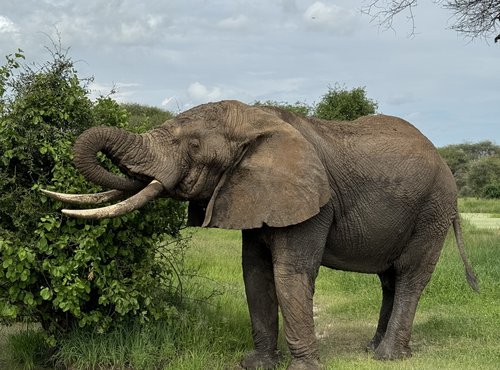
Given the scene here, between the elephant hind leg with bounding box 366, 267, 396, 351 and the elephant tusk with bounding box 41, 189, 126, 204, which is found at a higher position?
the elephant tusk with bounding box 41, 189, 126, 204

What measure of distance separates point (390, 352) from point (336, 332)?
65.4 inches

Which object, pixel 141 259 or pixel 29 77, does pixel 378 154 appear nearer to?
pixel 141 259

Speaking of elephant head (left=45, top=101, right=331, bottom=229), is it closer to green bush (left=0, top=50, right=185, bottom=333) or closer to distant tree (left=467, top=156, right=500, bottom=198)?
green bush (left=0, top=50, right=185, bottom=333)

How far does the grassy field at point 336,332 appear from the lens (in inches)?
280

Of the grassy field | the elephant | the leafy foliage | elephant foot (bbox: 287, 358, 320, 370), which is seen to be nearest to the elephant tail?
the elephant

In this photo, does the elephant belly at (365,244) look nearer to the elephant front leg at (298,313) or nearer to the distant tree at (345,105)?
the elephant front leg at (298,313)

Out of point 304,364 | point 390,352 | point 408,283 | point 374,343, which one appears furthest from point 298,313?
point 374,343

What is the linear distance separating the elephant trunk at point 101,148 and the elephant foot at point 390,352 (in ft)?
10.3

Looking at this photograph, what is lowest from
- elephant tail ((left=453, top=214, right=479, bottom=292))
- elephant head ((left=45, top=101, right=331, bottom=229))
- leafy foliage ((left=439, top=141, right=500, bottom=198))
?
elephant tail ((left=453, top=214, right=479, bottom=292))

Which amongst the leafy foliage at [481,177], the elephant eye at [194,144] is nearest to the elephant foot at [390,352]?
the elephant eye at [194,144]

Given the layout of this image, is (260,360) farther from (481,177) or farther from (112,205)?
(481,177)

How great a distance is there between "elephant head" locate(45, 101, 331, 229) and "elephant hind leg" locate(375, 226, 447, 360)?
1507 millimetres

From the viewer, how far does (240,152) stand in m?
6.48

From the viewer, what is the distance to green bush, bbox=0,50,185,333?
693 centimetres
